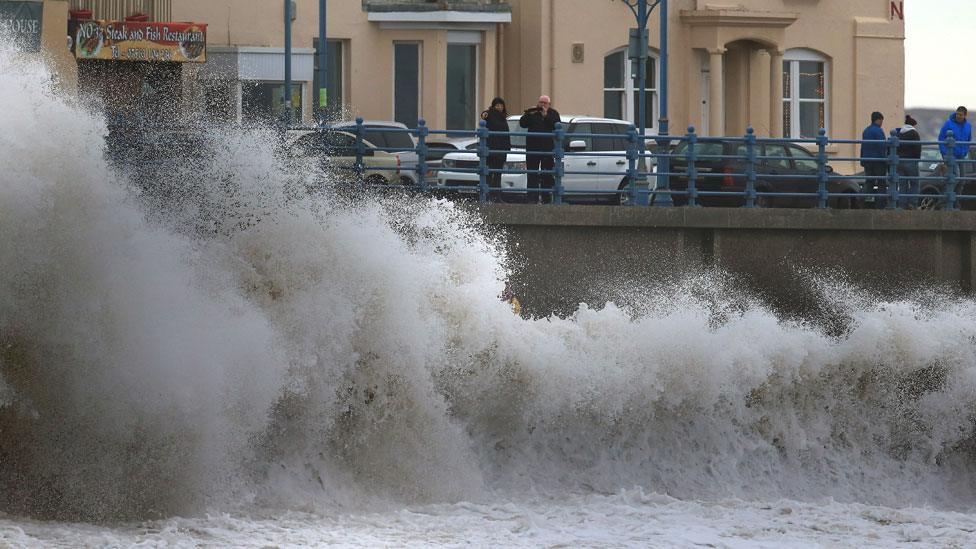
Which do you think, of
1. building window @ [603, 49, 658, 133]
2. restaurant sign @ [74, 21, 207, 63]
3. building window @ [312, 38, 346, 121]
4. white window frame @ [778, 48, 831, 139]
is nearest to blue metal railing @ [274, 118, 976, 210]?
restaurant sign @ [74, 21, 207, 63]

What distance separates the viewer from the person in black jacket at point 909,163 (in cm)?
2058

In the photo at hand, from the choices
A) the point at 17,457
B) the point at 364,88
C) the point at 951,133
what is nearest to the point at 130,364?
the point at 17,457

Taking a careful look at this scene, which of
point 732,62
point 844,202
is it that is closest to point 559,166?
point 844,202

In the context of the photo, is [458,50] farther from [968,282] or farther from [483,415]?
[483,415]

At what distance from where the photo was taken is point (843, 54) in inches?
1500

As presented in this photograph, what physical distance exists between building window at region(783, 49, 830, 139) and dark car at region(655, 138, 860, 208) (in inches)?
470

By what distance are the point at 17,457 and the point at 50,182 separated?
208cm

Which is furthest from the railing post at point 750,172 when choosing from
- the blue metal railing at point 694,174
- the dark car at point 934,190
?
the dark car at point 934,190

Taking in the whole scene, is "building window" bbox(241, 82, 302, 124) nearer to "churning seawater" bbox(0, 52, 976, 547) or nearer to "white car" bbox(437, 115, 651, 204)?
"white car" bbox(437, 115, 651, 204)

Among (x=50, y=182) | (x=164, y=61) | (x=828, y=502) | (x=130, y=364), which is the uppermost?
(x=164, y=61)

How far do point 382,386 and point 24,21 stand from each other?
1305cm

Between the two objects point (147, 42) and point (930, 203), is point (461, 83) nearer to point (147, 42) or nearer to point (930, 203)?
point (147, 42)

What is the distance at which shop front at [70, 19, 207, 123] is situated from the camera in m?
31.6

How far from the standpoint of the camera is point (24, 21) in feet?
89.2
